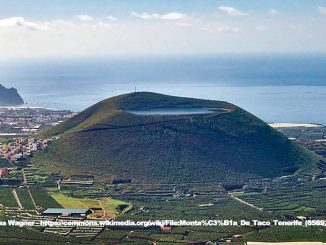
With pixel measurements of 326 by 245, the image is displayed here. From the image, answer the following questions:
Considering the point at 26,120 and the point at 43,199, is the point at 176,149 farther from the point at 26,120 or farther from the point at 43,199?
the point at 26,120

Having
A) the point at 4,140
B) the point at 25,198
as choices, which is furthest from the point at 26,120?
the point at 25,198

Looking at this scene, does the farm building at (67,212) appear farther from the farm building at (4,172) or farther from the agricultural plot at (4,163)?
the agricultural plot at (4,163)

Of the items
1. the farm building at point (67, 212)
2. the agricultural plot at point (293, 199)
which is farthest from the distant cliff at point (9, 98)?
the agricultural plot at point (293, 199)

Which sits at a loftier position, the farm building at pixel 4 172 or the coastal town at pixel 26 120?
the coastal town at pixel 26 120

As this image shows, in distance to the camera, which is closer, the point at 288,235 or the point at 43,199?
the point at 288,235

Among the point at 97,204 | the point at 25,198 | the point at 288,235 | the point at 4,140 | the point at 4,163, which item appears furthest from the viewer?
the point at 4,140

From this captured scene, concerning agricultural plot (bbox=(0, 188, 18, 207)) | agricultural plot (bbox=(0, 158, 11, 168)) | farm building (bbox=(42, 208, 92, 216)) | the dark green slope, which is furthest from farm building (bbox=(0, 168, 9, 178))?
farm building (bbox=(42, 208, 92, 216))
